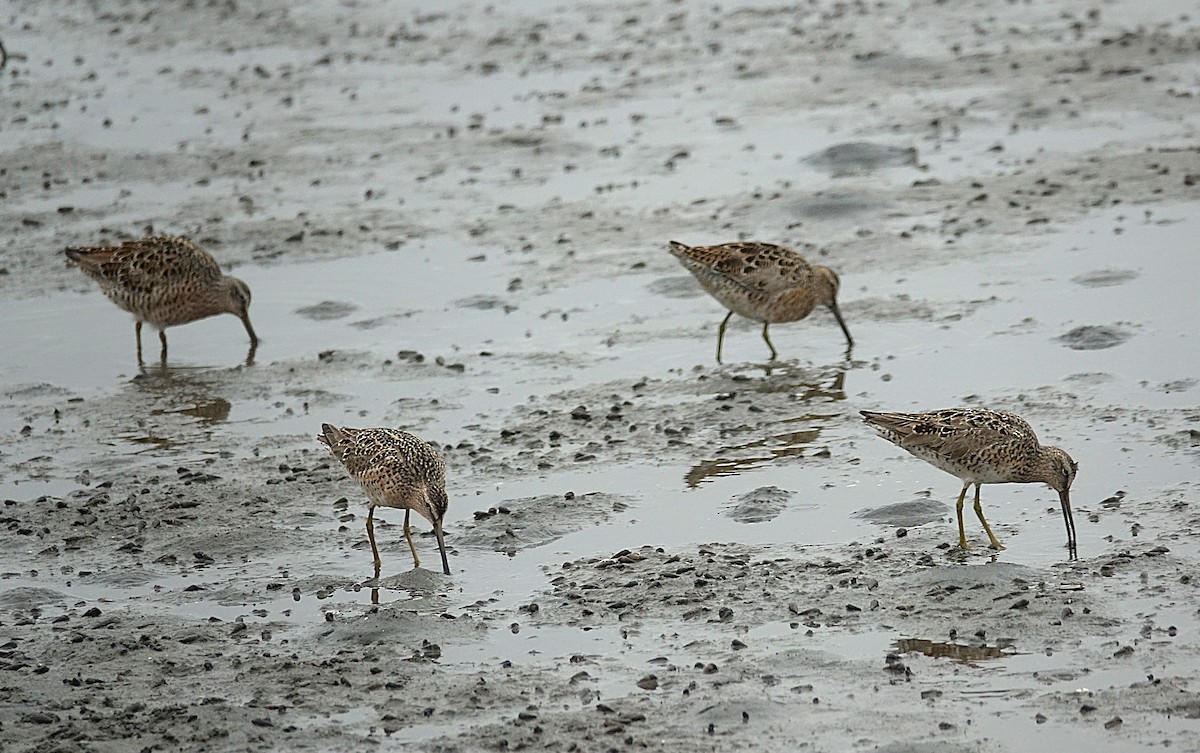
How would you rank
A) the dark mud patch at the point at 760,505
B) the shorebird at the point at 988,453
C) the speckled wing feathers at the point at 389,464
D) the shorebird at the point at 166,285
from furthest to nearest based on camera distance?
the shorebird at the point at 166,285
the dark mud patch at the point at 760,505
the speckled wing feathers at the point at 389,464
the shorebird at the point at 988,453

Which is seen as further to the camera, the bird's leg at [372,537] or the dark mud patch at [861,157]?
the dark mud patch at [861,157]

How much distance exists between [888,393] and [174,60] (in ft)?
44.7

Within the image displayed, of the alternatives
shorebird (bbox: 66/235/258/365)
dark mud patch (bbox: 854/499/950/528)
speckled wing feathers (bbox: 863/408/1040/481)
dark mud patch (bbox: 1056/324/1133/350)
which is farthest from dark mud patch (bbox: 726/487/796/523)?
shorebird (bbox: 66/235/258/365)

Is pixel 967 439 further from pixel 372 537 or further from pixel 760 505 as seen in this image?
pixel 372 537

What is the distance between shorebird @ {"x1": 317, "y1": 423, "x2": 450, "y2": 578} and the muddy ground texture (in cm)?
30

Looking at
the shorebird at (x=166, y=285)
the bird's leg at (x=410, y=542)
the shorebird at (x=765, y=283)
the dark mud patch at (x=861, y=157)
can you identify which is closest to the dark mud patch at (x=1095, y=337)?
the shorebird at (x=765, y=283)

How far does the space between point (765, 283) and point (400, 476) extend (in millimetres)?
4040

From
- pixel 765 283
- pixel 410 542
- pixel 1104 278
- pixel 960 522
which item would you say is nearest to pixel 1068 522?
pixel 960 522

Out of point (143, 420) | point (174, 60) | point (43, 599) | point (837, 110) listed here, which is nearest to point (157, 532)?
point (43, 599)

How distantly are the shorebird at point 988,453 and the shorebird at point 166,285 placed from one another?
5.82 m

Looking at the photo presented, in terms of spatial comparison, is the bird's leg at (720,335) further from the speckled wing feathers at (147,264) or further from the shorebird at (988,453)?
the speckled wing feathers at (147,264)

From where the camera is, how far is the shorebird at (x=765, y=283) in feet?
39.5

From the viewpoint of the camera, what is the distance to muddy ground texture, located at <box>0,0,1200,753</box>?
286 inches

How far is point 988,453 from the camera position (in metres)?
8.69
